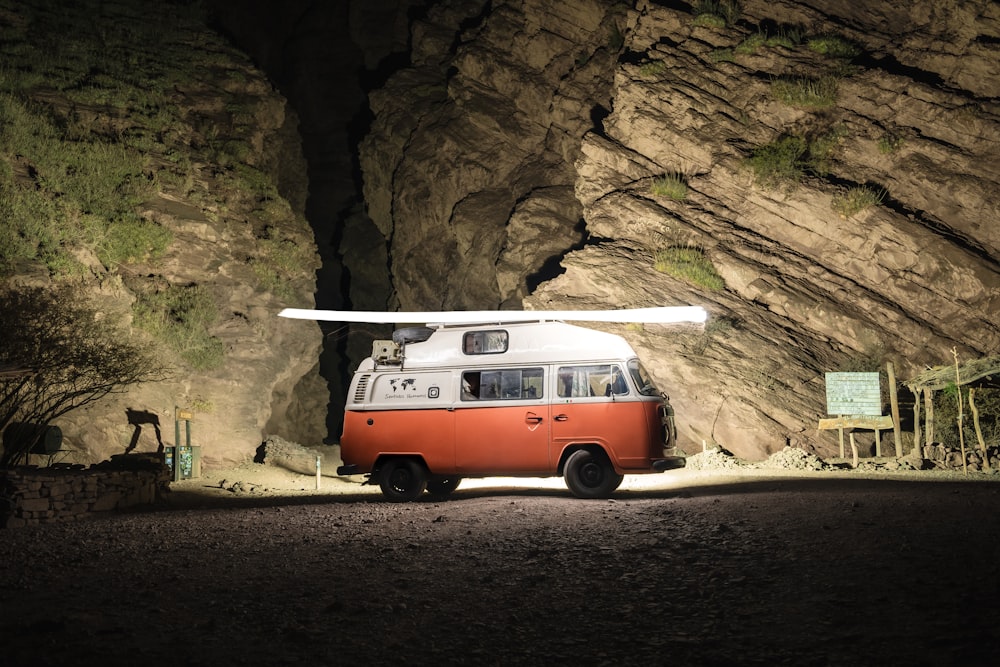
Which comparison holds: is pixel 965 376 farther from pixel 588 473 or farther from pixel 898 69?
pixel 898 69

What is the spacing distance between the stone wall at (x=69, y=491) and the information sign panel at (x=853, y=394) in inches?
637

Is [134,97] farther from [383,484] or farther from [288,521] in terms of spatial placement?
[288,521]

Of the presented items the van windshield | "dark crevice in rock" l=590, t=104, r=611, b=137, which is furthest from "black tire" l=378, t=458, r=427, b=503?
"dark crevice in rock" l=590, t=104, r=611, b=137

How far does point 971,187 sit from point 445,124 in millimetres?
21835

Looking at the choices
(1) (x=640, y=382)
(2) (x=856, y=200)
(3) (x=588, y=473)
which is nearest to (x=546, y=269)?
(2) (x=856, y=200)

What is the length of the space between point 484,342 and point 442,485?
370 cm

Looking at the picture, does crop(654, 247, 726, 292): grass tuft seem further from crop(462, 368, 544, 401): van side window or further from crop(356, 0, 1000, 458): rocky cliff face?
crop(462, 368, 544, 401): van side window

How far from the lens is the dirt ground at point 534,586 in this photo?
5.52 meters

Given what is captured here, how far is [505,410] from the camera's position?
1451cm

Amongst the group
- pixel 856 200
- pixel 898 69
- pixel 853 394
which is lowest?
pixel 853 394

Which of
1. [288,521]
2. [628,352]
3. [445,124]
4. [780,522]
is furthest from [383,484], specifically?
[445,124]

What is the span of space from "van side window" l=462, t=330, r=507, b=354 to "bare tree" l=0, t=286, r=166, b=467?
9.89 metres

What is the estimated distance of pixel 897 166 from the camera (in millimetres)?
21781

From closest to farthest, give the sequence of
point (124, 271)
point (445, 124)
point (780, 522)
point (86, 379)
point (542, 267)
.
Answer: point (780, 522) < point (86, 379) < point (124, 271) < point (542, 267) < point (445, 124)
